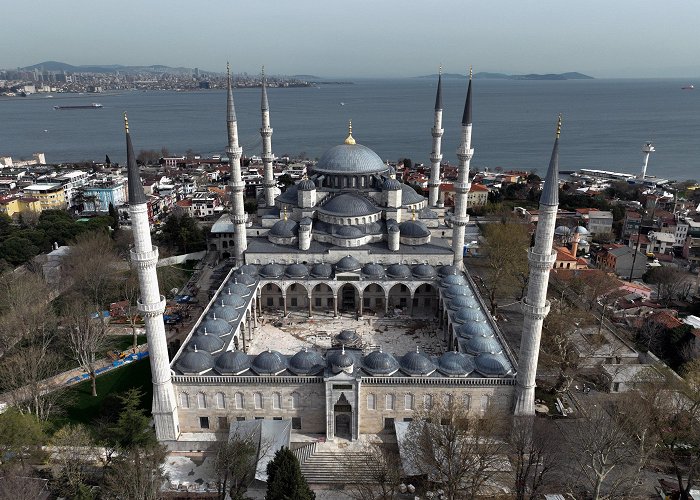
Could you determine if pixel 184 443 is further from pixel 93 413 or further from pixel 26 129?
pixel 26 129

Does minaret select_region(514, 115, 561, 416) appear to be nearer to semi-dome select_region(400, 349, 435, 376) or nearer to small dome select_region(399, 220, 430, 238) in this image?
semi-dome select_region(400, 349, 435, 376)

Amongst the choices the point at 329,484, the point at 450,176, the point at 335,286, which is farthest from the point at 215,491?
the point at 450,176

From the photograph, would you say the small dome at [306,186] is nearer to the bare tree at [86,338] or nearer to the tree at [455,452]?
the bare tree at [86,338]

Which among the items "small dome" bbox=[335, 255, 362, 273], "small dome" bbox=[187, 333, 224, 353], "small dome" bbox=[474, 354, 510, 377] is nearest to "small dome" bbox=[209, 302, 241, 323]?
"small dome" bbox=[187, 333, 224, 353]

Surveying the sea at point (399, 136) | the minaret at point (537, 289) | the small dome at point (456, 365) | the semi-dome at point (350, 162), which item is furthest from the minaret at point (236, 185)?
the sea at point (399, 136)

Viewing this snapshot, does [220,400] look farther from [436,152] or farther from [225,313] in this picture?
[436,152]
